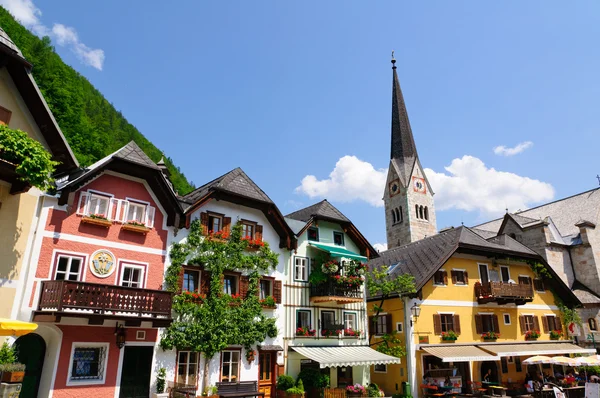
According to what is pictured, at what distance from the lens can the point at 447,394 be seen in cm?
2275

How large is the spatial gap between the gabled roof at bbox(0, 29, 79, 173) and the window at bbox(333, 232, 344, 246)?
1418cm

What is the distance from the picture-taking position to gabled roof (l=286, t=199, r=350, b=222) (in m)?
24.0

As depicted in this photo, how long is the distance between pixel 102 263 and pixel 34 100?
635 centimetres

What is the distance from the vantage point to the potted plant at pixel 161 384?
15.9m

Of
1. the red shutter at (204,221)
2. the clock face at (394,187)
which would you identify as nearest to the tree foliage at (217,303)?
the red shutter at (204,221)

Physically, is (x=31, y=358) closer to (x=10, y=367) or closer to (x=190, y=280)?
(x=10, y=367)

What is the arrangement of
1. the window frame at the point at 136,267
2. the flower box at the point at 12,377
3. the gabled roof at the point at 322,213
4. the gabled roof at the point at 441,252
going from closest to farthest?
the flower box at the point at 12,377 < the window frame at the point at 136,267 < the gabled roof at the point at 322,213 < the gabled roof at the point at 441,252

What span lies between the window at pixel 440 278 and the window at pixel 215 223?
13.8 metres

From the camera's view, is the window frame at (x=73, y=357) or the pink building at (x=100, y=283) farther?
the window frame at (x=73, y=357)

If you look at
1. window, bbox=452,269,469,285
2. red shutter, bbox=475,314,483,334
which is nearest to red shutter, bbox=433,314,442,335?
window, bbox=452,269,469,285

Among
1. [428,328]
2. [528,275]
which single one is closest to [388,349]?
[428,328]

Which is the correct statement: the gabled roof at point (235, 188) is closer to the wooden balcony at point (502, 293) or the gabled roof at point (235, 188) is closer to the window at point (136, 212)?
the window at point (136, 212)

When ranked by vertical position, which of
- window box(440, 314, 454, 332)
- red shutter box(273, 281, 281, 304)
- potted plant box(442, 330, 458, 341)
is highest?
red shutter box(273, 281, 281, 304)

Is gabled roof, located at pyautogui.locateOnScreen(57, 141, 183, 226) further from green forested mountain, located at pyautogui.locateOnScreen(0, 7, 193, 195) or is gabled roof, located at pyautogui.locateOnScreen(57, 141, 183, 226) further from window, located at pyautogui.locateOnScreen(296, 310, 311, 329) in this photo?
green forested mountain, located at pyautogui.locateOnScreen(0, 7, 193, 195)
